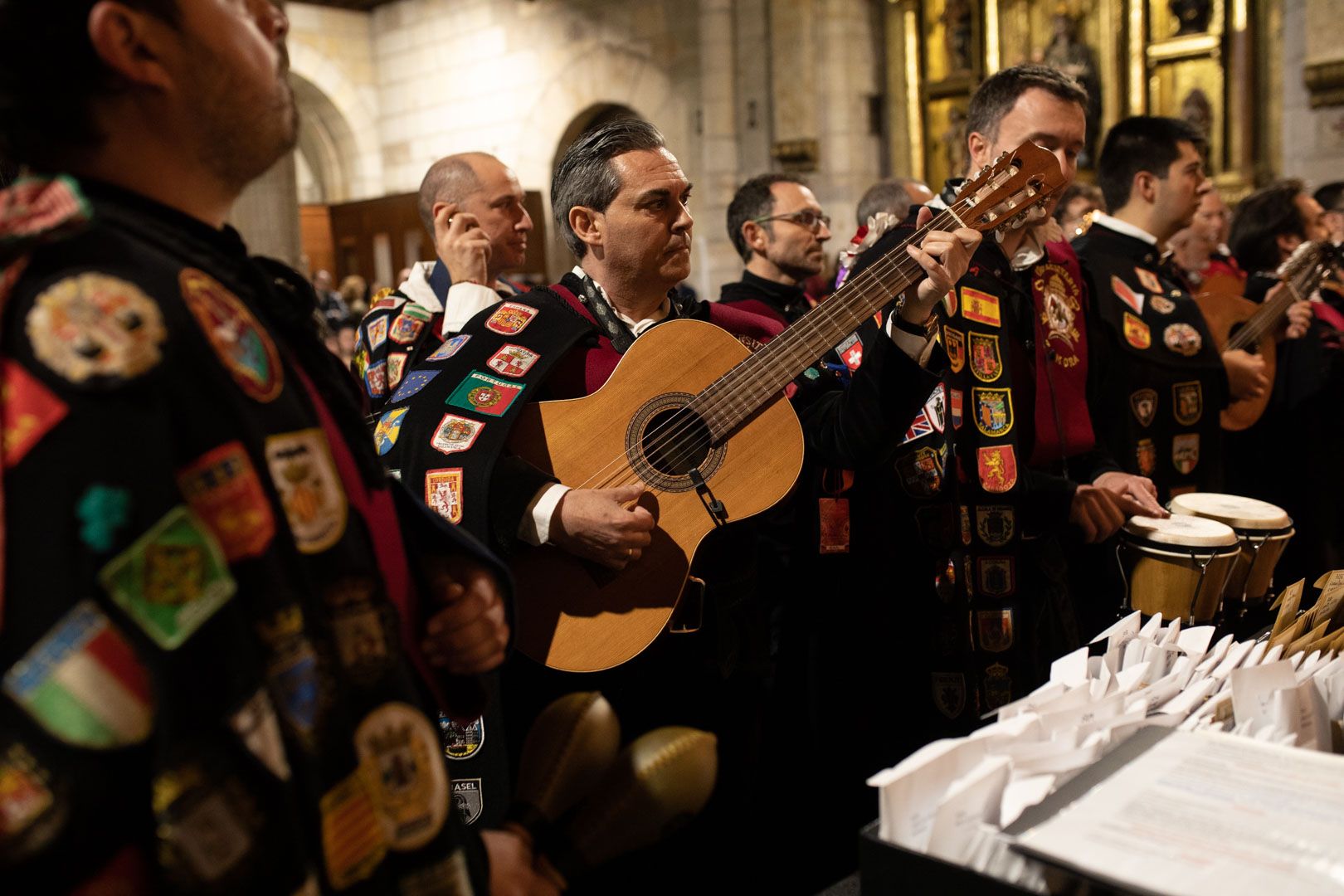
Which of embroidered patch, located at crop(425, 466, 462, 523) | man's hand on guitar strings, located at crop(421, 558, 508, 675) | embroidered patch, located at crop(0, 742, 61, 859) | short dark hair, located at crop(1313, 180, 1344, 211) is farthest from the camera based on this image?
Answer: short dark hair, located at crop(1313, 180, 1344, 211)

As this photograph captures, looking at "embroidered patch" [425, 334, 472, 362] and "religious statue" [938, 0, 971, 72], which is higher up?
"religious statue" [938, 0, 971, 72]

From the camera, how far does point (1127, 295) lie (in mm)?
3234

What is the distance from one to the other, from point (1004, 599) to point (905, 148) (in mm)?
8090

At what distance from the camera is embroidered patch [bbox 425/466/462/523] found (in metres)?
2.06

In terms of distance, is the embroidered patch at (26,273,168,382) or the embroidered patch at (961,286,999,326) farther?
the embroidered patch at (961,286,999,326)

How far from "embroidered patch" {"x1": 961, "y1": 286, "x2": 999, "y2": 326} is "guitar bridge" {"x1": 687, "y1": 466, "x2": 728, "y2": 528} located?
2.73 feet

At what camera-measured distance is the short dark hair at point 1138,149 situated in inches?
140

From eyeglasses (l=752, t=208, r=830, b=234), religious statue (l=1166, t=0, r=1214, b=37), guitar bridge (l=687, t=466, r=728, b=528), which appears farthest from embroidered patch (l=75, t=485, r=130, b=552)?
religious statue (l=1166, t=0, r=1214, b=37)

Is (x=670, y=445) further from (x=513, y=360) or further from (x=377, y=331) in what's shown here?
(x=377, y=331)

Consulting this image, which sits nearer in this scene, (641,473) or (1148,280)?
(641,473)

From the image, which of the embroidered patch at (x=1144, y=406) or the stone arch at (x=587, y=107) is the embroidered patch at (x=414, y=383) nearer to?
the embroidered patch at (x=1144, y=406)

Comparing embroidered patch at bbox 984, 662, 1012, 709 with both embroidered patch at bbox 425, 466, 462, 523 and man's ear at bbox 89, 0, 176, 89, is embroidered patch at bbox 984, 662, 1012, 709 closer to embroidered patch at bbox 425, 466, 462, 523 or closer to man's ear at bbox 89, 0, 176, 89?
embroidered patch at bbox 425, 466, 462, 523

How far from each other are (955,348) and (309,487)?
72.9 inches

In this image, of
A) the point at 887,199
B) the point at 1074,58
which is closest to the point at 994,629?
the point at 887,199
